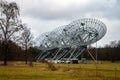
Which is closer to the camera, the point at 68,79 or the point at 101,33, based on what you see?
the point at 68,79

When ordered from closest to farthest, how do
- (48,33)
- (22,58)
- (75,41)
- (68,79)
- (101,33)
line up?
(68,79) → (101,33) → (75,41) → (22,58) → (48,33)

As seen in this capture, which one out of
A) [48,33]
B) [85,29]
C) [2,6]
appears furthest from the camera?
[48,33]

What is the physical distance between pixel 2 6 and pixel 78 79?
39446 millimetres

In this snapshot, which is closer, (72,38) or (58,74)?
(58,74)

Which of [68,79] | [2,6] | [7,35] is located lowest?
[68,79]

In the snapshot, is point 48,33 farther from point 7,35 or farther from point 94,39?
point 7,35

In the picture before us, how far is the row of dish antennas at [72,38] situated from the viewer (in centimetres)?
8006

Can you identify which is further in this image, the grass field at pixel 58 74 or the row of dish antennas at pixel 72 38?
the row of dish antennas at pixel 72 38

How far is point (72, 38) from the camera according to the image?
96438 millimetres

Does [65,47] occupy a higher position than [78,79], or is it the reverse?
[65,47]

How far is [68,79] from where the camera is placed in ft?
97.5

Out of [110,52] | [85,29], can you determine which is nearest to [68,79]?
[85,29]

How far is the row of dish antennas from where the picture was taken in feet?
263

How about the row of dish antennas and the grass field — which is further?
the row of dish antennas
